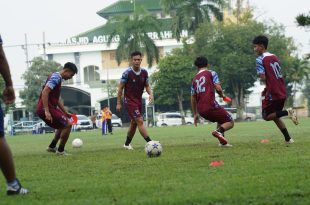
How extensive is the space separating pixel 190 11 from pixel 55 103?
5045 cm

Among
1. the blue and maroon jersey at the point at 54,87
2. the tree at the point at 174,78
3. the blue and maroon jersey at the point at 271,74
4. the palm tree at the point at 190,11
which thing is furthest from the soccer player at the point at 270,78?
the tree at the point at 174,78

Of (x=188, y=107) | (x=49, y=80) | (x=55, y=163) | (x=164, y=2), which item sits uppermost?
(x=164, y=2)

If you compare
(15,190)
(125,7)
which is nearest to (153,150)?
(15,190)

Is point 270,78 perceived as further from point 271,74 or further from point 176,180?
point 176,180

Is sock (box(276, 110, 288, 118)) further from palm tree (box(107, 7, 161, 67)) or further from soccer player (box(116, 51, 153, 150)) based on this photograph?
palm tree (box(107, 7, 161, 67))

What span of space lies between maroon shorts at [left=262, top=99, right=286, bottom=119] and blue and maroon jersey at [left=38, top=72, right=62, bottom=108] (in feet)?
12.9

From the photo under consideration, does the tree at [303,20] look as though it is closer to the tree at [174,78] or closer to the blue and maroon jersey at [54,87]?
the blue and maroon jersey at [54,87]

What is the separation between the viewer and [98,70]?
85.9 metres

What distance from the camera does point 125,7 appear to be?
8500 cm

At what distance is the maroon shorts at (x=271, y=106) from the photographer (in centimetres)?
1192

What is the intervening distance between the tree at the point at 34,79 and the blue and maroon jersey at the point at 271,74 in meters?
65.8

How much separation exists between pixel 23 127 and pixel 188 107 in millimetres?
22506

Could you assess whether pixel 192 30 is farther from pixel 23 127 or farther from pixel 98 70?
pixel 98 70

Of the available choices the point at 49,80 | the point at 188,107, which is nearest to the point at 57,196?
the point at 49,80
